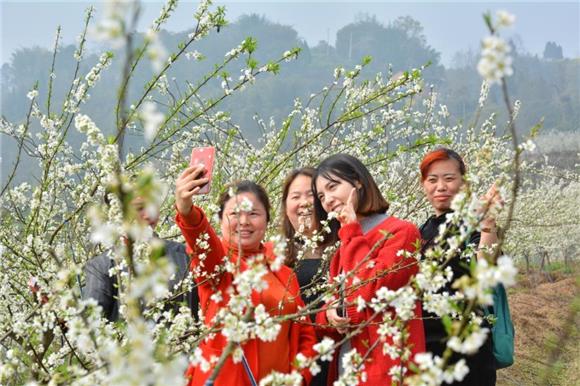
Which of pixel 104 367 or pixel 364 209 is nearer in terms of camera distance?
pixel 104 367

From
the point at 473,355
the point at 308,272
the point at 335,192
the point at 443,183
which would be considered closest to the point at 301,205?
the point at 308,272

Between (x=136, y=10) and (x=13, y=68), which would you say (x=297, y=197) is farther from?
(x=13, y=68)

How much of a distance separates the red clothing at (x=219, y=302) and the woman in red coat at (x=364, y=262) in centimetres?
15

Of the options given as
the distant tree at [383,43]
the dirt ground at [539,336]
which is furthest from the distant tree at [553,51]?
the dirt ground at [539,336]

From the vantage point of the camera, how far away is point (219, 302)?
2.35 metres

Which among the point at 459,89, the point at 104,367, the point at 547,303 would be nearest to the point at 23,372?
the point at 104,367

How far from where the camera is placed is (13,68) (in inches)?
5022

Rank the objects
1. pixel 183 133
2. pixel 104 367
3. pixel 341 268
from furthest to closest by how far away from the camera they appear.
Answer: pixel 183 133 → pixel 341 268 → pixel 104 367

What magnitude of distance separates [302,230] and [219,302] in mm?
894

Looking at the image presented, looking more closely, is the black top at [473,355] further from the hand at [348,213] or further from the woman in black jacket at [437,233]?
the hand at [348,213]

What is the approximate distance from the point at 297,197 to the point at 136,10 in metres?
2.17

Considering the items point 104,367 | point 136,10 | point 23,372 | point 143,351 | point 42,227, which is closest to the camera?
point 143,351

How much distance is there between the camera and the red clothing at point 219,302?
2357 millimetres

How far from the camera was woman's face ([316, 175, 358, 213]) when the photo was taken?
8.77ft
